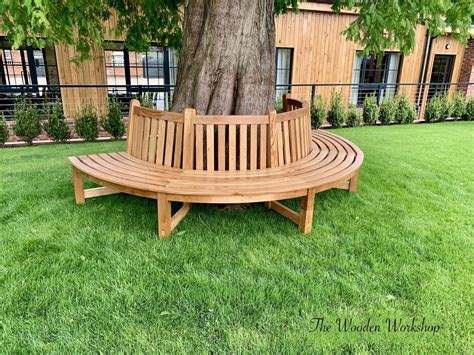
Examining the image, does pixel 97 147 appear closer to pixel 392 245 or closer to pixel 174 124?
pixel 174 124

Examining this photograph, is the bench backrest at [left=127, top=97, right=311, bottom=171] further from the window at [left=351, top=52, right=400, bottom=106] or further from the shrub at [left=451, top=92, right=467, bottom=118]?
the shrub at [left=451, top=92, right=467, bottom=118]

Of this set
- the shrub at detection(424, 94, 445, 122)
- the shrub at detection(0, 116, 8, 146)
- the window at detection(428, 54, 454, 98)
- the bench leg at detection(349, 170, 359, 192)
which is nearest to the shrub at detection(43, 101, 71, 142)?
the shrub at detection(0, 116, 8, 146)

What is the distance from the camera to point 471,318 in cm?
218

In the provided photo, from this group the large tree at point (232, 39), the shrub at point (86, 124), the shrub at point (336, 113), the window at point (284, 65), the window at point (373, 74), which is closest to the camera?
the large tree at point (232, 39)

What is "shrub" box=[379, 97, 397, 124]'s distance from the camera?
10312 millimetres

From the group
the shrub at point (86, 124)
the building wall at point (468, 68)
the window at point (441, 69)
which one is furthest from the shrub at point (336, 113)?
the building wall at point (468, 68)

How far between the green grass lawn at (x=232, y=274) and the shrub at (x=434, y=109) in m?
7.79

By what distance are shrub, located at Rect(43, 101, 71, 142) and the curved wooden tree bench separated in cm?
432

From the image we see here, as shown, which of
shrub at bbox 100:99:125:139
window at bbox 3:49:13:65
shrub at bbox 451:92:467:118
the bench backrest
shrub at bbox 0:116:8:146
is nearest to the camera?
the bench backrest

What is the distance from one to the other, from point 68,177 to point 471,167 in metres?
5.86

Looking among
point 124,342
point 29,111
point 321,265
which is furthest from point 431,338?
point 29,111

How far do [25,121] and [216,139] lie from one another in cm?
555

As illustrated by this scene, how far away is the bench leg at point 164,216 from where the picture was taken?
9.44 feet

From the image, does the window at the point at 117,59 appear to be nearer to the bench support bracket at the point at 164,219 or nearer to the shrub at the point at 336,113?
the shrub at the point at 336,113
